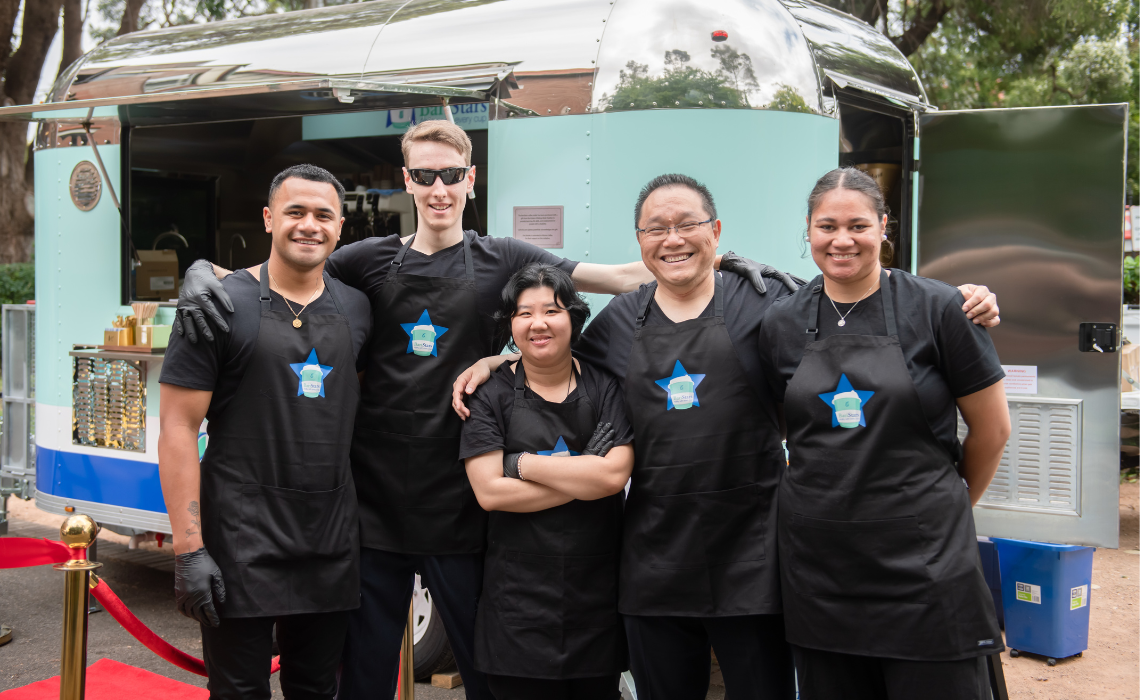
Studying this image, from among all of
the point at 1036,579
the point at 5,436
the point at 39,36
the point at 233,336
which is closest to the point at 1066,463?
the point at 1036,579

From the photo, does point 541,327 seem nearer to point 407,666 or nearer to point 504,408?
point 504,408

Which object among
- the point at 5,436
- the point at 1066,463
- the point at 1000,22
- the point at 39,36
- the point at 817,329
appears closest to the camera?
the point at 817,329

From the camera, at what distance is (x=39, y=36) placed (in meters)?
13.8

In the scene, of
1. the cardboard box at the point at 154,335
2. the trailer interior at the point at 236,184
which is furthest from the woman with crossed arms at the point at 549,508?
the trailer interior at the point at 236,184

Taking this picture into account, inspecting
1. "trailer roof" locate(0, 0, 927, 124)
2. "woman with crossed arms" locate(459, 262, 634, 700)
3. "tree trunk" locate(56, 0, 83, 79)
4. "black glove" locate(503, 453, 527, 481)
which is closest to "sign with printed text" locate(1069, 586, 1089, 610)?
"trailer roof" locate(0, 0, 927, 124)

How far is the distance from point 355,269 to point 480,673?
1339 millimetres

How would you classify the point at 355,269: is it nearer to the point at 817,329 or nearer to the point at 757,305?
the point at 757,305

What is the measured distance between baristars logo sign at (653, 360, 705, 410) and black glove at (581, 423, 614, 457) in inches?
7.1

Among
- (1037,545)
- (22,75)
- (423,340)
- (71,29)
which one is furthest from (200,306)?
(71,29)

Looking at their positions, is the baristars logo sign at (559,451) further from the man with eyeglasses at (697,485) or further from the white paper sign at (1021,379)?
the white paper sign at (1021,379)

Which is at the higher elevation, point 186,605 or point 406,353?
point 406,353

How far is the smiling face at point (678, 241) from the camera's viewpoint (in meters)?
2.70

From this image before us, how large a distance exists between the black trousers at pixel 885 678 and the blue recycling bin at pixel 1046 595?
256 cm

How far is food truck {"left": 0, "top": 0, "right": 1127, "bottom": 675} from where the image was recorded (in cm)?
376
